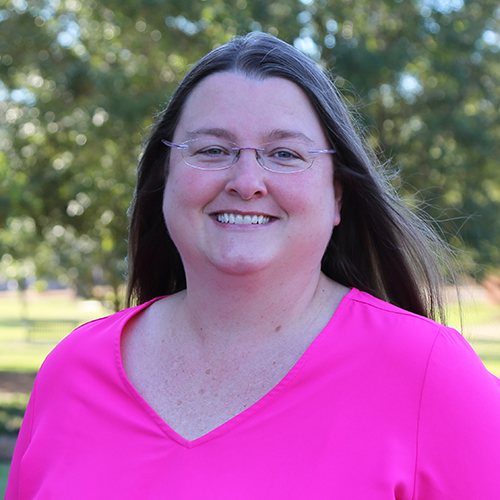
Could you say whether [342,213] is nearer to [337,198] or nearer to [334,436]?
[337,198]

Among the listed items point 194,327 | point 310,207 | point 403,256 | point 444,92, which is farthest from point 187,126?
point 444,92

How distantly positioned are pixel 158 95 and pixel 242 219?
7.65 m

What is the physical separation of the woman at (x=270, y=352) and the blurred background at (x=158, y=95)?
269 inches

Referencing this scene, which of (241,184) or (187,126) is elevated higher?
(187,126)

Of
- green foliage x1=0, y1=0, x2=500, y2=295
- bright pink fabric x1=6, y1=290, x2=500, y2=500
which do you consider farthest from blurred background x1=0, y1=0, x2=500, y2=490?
bright pink fabric x1=6, y1=290, x2=500, y2=500

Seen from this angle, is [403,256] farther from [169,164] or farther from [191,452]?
[191,452]

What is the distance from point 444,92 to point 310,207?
9630 mm

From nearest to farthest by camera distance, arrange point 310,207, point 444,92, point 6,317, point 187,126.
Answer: point 310,207 → point 187,126 → point 444,92 → point 6,317

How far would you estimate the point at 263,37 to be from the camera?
1.96 m

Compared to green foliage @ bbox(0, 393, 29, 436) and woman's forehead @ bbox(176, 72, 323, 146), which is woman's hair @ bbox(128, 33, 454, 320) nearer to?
woman's forehead @ bbox(176, 72, 323, 146)

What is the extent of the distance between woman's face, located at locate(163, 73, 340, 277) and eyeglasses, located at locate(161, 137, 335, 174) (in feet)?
0.05

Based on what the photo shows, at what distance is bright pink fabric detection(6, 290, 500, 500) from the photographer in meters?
1.47

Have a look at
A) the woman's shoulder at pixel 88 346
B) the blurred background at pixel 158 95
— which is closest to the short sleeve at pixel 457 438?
the woman's shoulder at pixel 88 346

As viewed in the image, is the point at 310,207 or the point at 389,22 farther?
the point at 389,22
